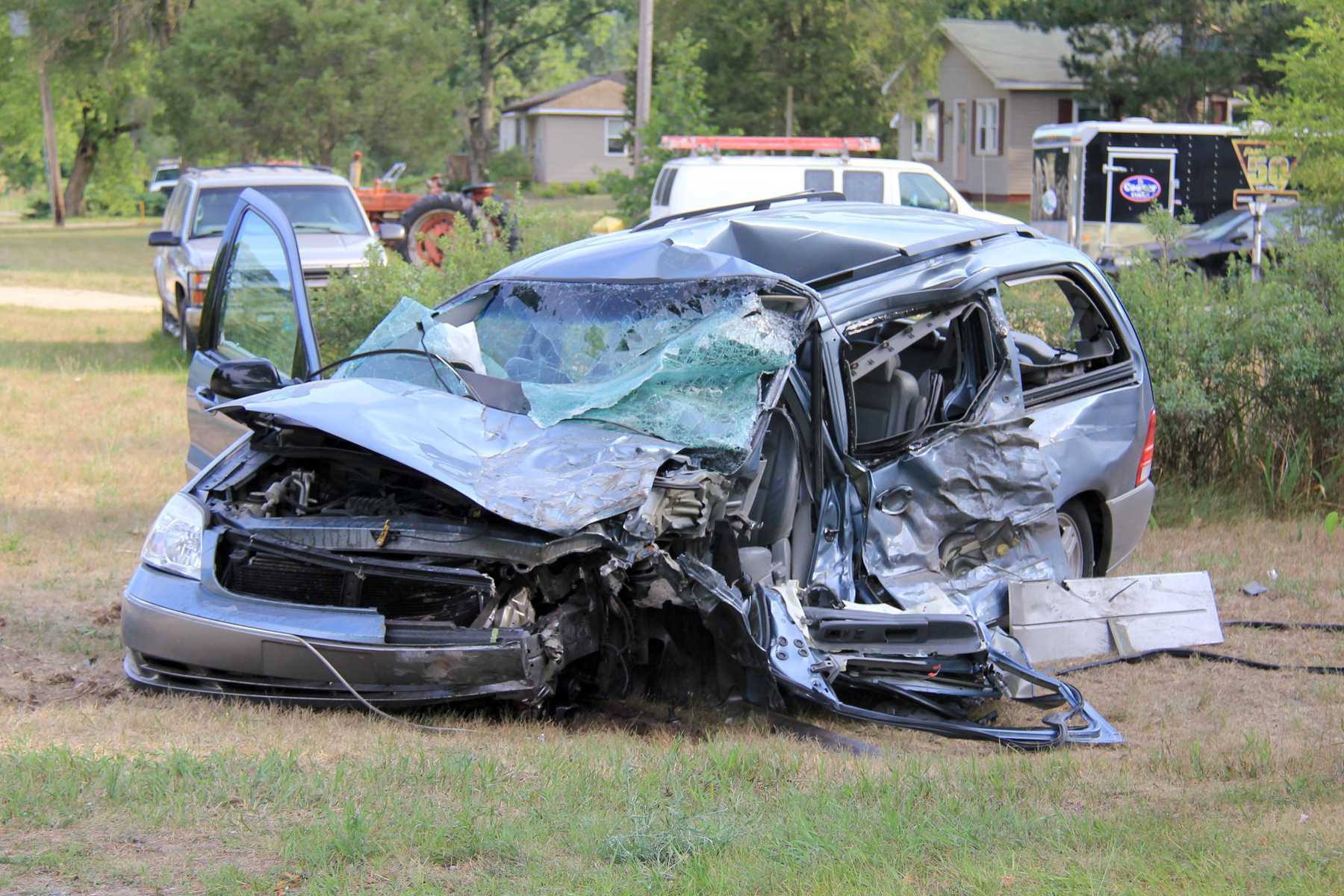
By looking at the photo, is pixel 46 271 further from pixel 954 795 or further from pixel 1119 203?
pixel 954 795

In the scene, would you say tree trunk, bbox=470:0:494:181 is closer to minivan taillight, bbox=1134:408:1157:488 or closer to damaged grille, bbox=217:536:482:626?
minivan taillight, bbox=1134:408:1157:488

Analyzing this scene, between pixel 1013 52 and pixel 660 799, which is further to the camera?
pixel 1013 52

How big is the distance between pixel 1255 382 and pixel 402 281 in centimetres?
605

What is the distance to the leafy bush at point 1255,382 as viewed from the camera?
28.0 feet

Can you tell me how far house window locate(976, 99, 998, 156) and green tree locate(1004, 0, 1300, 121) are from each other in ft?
22.1

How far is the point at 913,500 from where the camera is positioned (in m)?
5.39

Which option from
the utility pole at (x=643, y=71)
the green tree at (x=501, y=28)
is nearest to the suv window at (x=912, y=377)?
the utility pole at (x=643, y=71)

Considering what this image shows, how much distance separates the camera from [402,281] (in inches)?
407

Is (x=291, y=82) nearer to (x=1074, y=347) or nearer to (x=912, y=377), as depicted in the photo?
(x=1074, y=347)

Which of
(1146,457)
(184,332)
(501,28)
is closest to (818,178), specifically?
(184,332)

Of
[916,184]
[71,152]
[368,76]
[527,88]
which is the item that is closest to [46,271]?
[368,76]

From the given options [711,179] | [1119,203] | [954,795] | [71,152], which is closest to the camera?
[954,795]

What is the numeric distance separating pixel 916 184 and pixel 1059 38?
91.4 ft

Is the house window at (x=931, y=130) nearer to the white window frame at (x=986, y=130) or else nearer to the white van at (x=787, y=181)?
the white window frame at (x=986, y=130)
